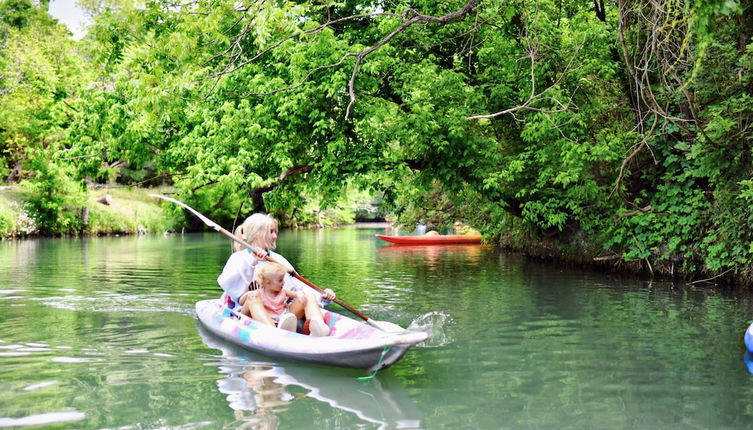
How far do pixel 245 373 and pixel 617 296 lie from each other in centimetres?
665

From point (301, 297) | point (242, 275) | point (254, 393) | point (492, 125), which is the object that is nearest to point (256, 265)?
point (242, 275)

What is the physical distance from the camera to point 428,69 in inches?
489

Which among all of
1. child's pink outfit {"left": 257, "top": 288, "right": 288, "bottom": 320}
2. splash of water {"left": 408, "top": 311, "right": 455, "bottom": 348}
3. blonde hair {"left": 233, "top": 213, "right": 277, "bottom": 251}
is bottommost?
splash of water {"left": 408, "top": 311, "right": 455, "bottom": 348}

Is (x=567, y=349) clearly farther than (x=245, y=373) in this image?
Yes

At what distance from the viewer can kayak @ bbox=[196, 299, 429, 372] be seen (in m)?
5.02

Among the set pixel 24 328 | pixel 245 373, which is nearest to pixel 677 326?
pixel 245 373

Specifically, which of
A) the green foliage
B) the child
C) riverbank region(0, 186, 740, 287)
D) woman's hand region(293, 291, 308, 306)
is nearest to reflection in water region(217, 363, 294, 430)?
the child

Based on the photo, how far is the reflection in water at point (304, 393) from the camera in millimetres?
4285

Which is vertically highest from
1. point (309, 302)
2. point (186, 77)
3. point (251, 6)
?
point (251, 6)

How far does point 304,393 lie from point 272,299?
6.21 feet

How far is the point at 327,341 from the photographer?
5.31 metres

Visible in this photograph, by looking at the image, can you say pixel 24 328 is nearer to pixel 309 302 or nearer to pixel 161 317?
pixel 161 317

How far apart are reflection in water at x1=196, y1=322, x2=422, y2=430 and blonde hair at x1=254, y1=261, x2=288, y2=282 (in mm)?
803

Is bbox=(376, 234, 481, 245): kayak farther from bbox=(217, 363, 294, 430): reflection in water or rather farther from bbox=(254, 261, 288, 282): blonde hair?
bbox=(217, 363, 294, 430): reflection in water
